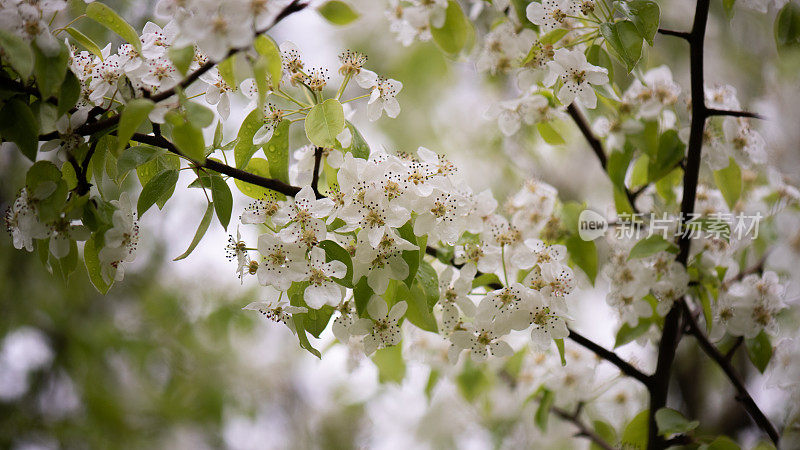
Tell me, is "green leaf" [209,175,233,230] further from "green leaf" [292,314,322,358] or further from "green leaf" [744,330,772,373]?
"green leaf" [744,330,772,373]

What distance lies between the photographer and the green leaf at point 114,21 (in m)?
0.67

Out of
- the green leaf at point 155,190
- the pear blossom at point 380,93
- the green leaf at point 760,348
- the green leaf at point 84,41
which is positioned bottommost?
the green leaf at point 760,348

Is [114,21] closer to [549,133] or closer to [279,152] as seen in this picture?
[279,152]

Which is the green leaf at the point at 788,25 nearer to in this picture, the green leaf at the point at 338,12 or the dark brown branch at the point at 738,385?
the dark brown branch at the point at 738,385

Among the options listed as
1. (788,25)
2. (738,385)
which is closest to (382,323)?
(738,385)

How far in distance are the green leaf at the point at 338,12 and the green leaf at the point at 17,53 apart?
0.26 m

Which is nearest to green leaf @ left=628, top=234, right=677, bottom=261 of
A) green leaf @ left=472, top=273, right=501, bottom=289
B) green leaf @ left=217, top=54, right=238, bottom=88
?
green leaf @ left=472, top=273, right=501, bottom=289

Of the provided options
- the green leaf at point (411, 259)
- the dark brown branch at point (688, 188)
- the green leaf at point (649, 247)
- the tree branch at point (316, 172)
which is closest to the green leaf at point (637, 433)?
the dark brown branch at point (688, 188)

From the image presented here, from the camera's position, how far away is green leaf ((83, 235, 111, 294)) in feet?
A: 2.26

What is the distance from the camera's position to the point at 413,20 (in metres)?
0.80

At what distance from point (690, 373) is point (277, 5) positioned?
5.95 feet

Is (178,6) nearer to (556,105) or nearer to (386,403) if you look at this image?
(556,105)

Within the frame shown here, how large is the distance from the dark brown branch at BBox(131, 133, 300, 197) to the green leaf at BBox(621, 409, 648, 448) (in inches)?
23.8

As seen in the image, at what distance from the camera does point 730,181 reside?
93 cm
